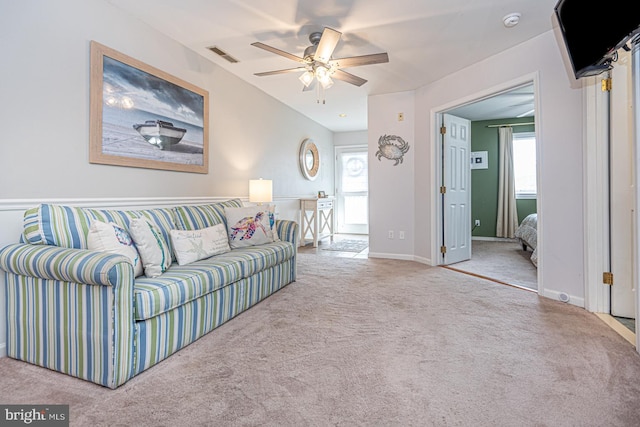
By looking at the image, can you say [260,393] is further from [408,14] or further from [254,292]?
[408,14]

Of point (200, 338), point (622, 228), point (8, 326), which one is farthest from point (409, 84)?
point (8, 326)

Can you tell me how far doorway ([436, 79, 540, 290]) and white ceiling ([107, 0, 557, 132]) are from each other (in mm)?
519

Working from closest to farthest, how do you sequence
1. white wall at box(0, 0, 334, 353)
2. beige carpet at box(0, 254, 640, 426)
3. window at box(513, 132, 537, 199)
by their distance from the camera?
beige carpet at box(0, 254, 640, 426) → white wall at box(0, 0, 334, 353) → window at box(513, 132, 537, 199)

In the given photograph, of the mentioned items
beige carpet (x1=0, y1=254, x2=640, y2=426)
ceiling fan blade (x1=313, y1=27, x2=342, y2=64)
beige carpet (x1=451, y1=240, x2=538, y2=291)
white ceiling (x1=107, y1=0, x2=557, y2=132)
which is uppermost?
white ceiling (x1=107, y1=0, x2=557, y2=132)

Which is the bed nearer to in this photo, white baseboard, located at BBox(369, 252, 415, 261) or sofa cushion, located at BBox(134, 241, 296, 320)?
white baseboard, located at BBox(369, 252, 415, 261)

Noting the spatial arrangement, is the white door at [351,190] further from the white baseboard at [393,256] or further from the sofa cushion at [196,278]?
the sofa cushion at [196,278]

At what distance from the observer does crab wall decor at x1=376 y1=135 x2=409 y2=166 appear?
4.51m

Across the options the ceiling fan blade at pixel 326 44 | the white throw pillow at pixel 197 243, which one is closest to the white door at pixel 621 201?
the ceiling fan blade at pixel 326 44

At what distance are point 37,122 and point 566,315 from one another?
12.5ft

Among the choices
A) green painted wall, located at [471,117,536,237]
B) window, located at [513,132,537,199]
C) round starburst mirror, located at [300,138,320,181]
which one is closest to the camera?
round starburst mirror, located at [300,138,320,181]

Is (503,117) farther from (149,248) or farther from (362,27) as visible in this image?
(149,248)

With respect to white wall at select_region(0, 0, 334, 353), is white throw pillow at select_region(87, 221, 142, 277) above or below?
below

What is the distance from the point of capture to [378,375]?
1608 mm

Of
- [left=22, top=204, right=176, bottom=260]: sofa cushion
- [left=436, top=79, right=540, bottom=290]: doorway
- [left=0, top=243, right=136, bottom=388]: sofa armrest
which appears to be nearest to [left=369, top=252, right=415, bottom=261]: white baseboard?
[left=436, top=79, right=540, bottom=290]: doorway
